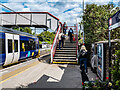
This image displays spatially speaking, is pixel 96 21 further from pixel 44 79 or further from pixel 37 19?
pixel 37 19

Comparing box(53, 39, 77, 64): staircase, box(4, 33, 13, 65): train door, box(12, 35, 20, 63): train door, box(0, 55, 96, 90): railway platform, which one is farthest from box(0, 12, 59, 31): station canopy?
box(0, 55, 96, 90): railway platform

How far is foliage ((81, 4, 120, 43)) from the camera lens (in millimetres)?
11098

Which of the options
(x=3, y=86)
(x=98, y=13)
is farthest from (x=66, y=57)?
(x=3, y=86)

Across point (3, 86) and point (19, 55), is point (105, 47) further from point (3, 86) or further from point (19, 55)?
point (19, 55)

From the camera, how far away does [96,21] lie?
11766mm

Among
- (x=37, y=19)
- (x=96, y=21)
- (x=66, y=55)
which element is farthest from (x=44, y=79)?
(x=37, y=19)

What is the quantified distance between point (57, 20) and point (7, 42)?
10.9 m

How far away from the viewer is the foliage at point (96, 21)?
11098 millimetres

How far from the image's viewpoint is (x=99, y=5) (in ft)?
41.7

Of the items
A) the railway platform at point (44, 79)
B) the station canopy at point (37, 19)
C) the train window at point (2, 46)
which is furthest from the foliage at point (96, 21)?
the train window at point (2, 46)

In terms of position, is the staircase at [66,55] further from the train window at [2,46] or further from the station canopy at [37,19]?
the station canopy at [37,19]

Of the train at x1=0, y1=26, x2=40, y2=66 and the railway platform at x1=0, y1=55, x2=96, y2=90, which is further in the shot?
the train at x1=0, y1=26, x2=40, y2=66

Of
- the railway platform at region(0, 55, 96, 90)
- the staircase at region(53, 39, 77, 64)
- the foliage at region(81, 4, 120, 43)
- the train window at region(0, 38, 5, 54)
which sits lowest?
the railway platform at region(0, 55, 96, 90)

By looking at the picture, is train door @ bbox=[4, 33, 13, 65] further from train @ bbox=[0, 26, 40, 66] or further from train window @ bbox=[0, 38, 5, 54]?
train window @ bbox=[0, 38, 5, 54]
